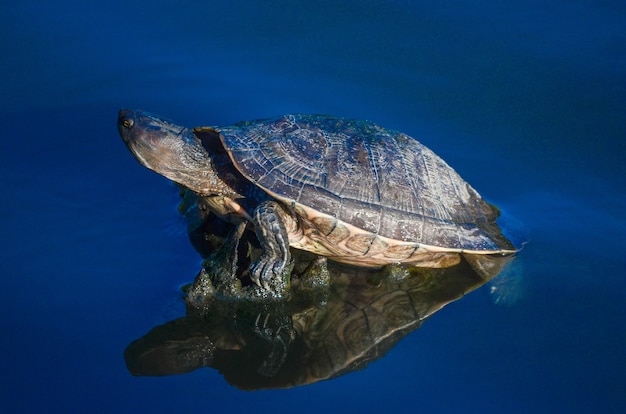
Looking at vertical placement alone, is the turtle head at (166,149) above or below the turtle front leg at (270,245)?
above

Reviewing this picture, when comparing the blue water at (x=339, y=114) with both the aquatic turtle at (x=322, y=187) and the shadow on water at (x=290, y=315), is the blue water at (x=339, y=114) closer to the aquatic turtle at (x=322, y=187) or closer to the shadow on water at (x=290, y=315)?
the shadow on water at (x=290, y=315)

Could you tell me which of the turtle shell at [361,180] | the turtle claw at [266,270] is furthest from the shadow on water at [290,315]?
the turtle shell at [361,180]

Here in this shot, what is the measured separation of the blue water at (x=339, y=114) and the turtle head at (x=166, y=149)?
533 millimetres

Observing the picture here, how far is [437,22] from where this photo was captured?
736cm

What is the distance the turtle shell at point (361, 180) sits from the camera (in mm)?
4520

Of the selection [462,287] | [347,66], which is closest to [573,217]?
[462,287]

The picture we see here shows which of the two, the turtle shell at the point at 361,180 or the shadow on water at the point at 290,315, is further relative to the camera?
the turtle shell at the point at 361,180

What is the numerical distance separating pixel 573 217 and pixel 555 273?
2.54ft

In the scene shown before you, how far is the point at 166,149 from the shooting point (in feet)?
15.6

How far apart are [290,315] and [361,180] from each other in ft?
3.40

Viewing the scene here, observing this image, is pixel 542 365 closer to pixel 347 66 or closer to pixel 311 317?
pixel 311 317

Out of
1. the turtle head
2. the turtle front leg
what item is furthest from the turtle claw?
the turtle head

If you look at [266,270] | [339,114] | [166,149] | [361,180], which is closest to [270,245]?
[266,270]

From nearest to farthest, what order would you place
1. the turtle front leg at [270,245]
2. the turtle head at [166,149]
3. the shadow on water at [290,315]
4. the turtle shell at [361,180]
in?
the shadow on water at [290,315] → the turtle front leg at [270,245] → the turtle shell at [361,180] → the turtle head at [166,149]
